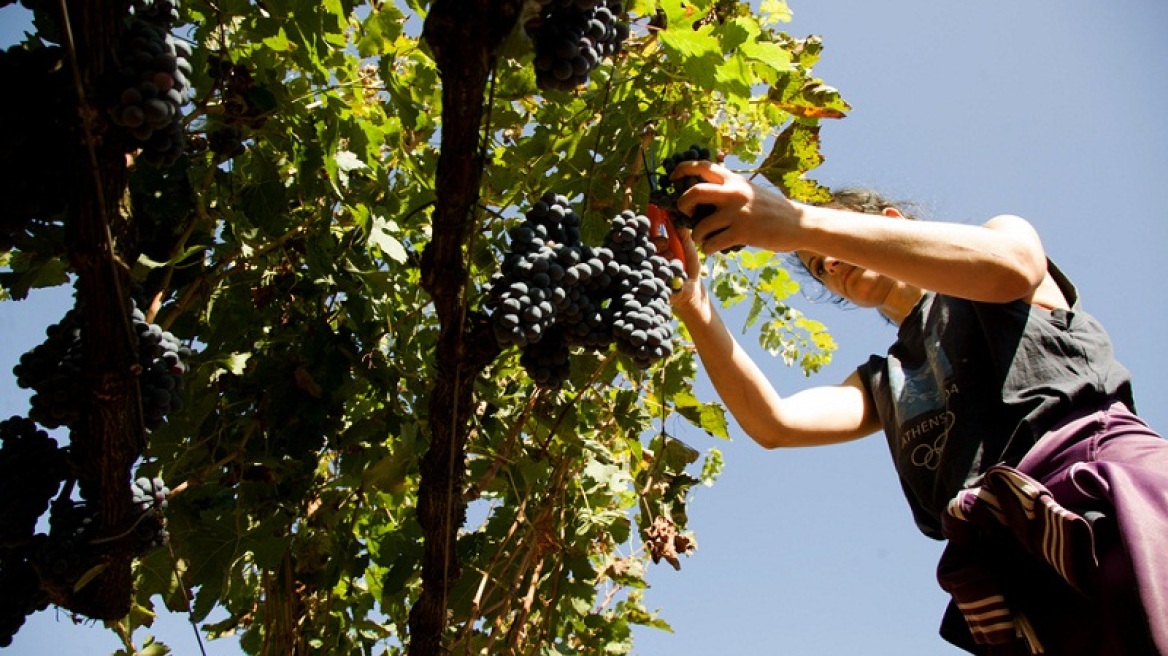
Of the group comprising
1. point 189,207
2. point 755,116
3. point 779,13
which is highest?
point 779,13

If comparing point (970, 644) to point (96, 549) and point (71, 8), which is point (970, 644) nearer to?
point (96, 549)

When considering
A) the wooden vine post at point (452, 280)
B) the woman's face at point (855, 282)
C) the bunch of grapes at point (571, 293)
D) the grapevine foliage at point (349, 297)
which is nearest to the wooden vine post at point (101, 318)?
the grapevine foliage at point (349, 297)

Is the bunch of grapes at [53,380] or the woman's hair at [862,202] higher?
the woman's hair at [862,202]

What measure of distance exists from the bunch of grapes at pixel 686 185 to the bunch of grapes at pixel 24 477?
Answer: 1591 mm

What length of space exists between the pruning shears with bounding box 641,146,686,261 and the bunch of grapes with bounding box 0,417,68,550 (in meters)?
1.57

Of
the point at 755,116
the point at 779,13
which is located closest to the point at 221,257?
the point at 755,116

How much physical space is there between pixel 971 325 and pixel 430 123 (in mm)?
1822

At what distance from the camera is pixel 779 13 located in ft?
10.0

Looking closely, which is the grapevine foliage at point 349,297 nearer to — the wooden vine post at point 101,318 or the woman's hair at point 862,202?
the wooden vine post at point 101,318

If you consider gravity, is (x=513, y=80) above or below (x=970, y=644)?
above

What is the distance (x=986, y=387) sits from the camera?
2.22m

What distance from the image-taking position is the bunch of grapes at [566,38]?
1738 millimetres

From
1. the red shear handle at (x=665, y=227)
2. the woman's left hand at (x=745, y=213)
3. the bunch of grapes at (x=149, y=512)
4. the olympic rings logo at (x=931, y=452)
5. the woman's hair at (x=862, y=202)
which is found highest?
the woman's hair at (x=862, y=202)

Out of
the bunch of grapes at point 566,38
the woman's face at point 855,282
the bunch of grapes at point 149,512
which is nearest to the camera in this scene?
the bunch of grapes at point 566,38
